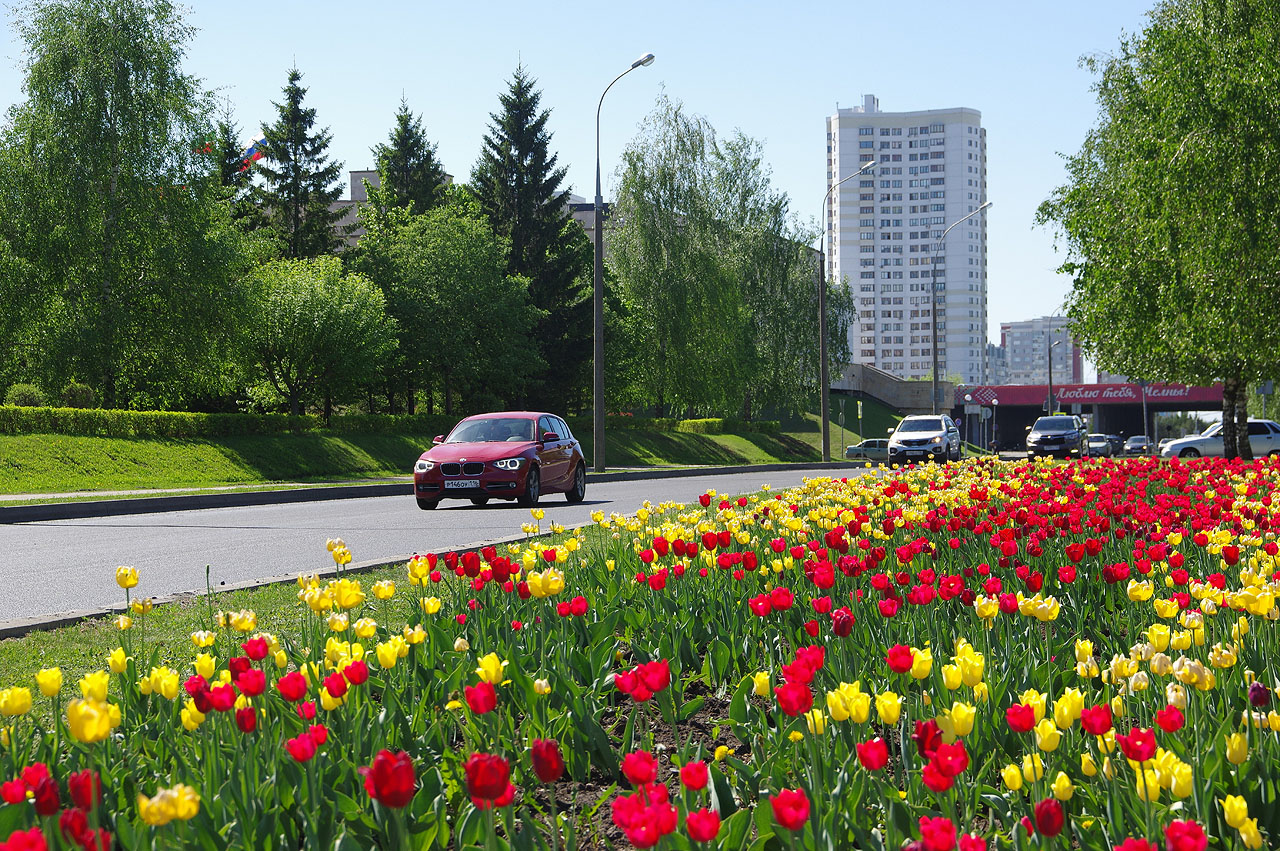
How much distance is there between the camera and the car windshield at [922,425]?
111 ft

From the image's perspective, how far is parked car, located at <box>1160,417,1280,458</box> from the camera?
4034 cm

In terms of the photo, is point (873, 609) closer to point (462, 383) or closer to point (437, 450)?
point (437, 450)

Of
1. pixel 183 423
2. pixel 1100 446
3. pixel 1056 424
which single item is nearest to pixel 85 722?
pixel 183 423

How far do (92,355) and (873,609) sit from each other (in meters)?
30.1

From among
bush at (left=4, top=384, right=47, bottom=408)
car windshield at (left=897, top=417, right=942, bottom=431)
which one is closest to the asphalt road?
bush at (left=4, top=384, right=47, bottom=408)

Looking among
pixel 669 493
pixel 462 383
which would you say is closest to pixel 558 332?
pixel 462 383

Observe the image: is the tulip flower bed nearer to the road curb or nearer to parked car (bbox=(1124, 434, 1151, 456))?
the road curb

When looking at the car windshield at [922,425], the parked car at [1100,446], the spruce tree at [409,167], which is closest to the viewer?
the car windshield at [922,425]

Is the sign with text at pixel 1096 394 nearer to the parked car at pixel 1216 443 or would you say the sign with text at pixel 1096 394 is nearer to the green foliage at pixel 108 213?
the parked car at pixel 1216 443

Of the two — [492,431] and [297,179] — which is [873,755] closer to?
[492,431]

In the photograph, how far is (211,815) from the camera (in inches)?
98.1

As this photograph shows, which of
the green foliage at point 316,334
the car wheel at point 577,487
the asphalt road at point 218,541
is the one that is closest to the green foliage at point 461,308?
the green foliage at point 316,334

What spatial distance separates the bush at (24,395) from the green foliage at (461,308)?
1299 centimetres

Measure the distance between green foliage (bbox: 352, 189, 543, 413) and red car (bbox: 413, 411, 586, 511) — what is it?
23.1 metres
